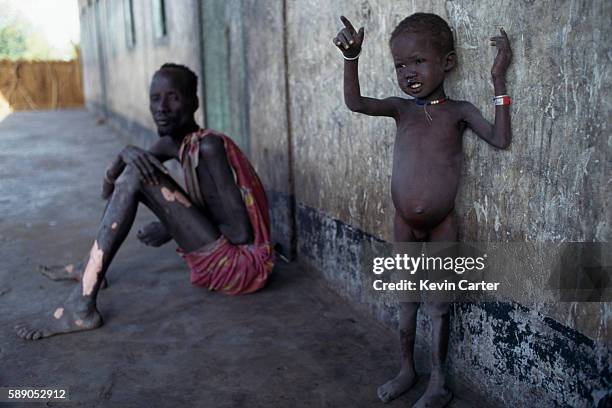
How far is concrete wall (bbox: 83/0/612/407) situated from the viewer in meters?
1.63

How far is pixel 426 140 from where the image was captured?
80.8 inches

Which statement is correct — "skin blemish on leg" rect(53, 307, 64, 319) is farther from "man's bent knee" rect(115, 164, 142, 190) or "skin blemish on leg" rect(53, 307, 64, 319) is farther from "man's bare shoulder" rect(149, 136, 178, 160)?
"man's bare shoulder" rect(149, 136, 178, 160)

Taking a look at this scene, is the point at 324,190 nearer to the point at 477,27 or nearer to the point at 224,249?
the point at 224,249

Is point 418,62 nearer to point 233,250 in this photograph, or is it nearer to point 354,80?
point 354,80

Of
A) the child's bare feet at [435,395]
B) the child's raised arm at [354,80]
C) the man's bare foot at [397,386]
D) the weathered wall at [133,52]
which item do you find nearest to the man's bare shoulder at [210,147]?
the child's raised arm at [354,80]

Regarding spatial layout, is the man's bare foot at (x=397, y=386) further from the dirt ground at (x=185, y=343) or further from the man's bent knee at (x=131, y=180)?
the man's bent knee at (x=131, y=180)

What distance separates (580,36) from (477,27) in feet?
1.45

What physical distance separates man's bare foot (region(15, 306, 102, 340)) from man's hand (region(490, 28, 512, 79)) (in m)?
2.14

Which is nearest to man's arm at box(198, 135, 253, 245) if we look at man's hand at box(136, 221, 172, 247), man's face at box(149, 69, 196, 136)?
man's face at box(149, 69, 196, 136)

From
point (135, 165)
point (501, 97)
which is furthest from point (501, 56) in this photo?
point (135, 165)

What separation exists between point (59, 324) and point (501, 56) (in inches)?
89.7

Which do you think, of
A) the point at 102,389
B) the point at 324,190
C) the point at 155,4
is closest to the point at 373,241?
the point at 324,190

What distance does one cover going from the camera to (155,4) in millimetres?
7594

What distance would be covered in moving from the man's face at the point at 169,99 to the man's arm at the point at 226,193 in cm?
22
